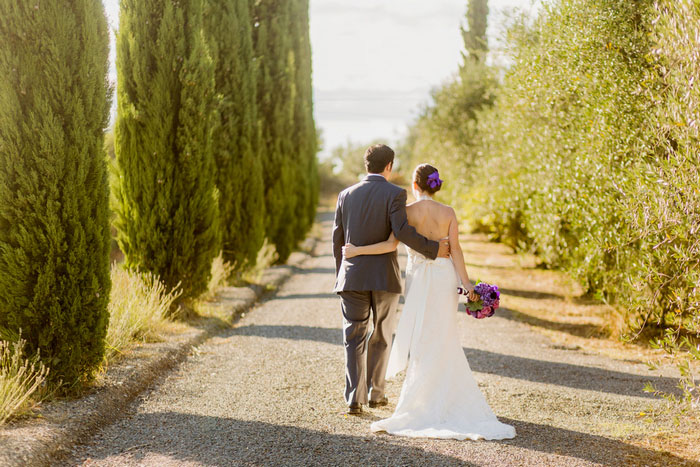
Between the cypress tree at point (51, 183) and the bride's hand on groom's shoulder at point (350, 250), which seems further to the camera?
the bride's hand on groom's shoulder at point (350, 250)

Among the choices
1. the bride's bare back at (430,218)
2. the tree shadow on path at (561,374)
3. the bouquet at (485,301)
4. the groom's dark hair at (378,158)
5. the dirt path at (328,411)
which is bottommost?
the tree shadow on path at (561,374)

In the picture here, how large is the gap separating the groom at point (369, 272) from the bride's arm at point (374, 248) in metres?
0.04

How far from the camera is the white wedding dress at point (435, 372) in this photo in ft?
16.8

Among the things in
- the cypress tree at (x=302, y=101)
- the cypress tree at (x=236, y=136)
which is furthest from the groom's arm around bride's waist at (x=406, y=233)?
the cypress tree at (x=302, y=101)

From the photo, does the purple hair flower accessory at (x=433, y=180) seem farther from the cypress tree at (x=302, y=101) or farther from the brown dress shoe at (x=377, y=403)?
the cypress tree at (x=302, y=101)

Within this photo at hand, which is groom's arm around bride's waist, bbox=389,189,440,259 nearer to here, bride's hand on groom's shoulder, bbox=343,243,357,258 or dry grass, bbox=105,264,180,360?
bride's hand on groom's shoulder, bbox=343,243,357,258

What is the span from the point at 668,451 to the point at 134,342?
536cm

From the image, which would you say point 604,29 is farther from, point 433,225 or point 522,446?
point 522,446

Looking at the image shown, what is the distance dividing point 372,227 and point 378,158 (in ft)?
1.93

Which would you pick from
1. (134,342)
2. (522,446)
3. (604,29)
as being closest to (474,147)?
(604,29)

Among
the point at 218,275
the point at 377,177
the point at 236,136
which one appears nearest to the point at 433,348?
the point at 377,177

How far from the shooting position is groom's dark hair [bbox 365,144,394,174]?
5.59 m

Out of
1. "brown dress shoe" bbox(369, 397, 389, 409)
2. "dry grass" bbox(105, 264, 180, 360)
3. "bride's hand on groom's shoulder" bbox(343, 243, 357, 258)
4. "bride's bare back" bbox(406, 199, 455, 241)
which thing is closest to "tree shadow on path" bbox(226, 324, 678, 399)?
"dry grass" bbox(105, 264, 180, 360)

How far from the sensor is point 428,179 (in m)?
5.46
